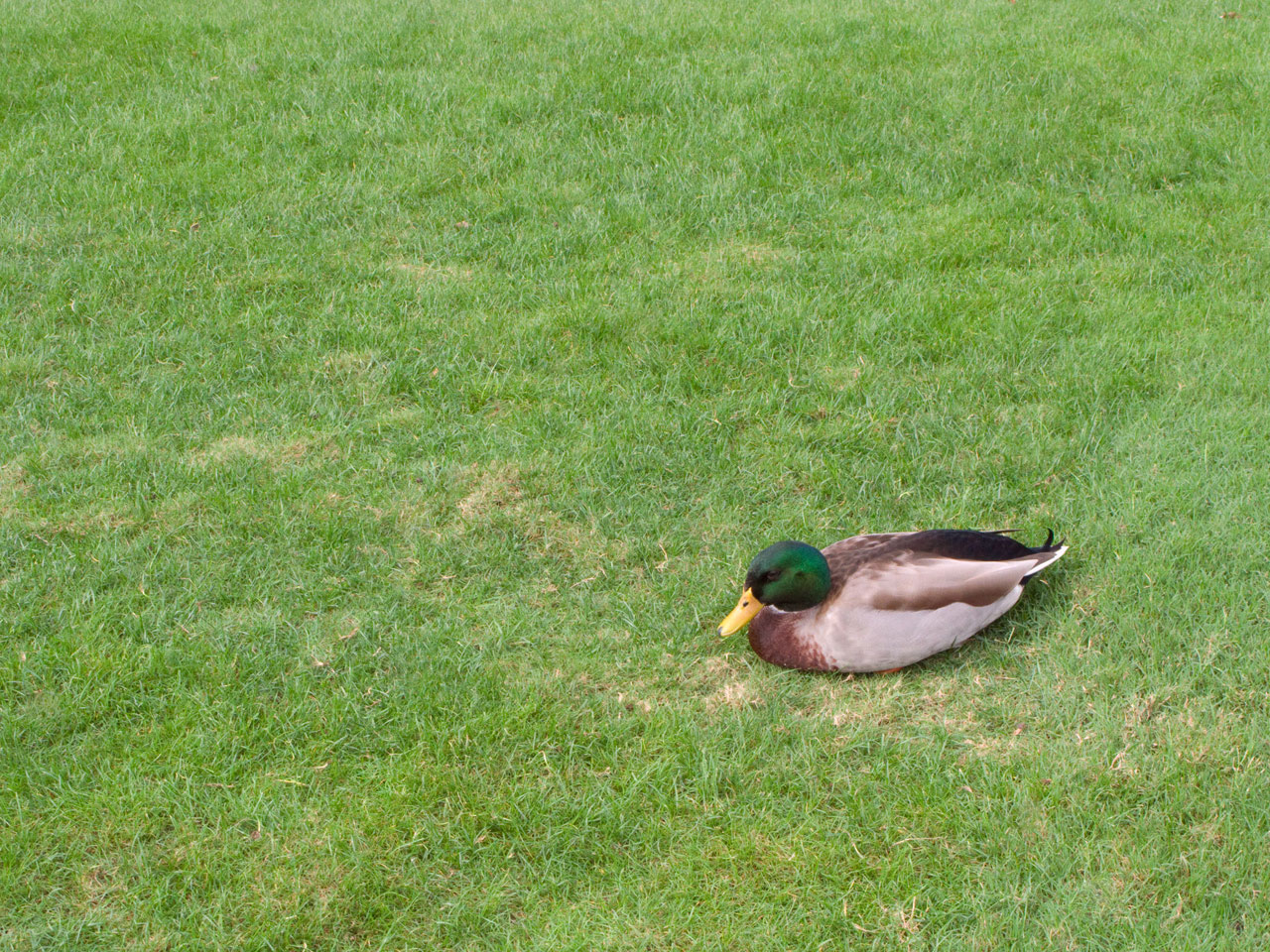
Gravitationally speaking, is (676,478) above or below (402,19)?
below

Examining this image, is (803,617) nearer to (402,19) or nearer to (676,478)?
(676,478)

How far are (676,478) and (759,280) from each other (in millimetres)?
1536

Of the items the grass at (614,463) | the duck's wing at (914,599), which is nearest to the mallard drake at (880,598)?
the duck's wing at (914,599)

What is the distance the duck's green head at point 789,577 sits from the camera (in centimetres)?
362

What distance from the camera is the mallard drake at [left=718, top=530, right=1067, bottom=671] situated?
3.57m

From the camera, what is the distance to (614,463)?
15.1 feet

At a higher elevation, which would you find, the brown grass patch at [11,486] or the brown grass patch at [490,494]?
the brown grass patch at [11,486]

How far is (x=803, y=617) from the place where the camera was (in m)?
3.68

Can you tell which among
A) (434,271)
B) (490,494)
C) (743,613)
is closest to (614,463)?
(490,494)

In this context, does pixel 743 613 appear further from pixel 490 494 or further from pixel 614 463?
pixel 490 494

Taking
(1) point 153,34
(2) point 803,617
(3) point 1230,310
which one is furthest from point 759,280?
(1) point 153,34

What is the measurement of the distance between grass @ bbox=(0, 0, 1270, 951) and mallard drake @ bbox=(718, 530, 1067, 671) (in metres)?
0.12

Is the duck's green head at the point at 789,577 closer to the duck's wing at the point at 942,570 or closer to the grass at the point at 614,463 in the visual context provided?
the duck's wing at the point at 942,570

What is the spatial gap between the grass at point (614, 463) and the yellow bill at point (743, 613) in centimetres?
11
